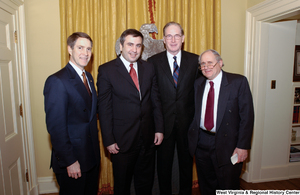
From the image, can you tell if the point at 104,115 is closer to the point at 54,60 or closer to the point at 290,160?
the point at 54,60

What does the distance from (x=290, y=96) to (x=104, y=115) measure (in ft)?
8.67

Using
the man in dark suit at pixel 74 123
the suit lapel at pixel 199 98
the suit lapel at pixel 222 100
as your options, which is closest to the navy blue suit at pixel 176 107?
the suit lapel at pixel 199 98

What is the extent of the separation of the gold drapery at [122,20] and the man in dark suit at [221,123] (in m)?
0.91

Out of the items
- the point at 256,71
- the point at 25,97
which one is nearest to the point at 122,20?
the point at 25,97

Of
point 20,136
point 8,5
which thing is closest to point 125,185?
point 20,136

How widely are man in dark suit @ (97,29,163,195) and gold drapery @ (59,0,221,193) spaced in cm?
69

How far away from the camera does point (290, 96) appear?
9.45ft

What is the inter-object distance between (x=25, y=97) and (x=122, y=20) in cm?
147

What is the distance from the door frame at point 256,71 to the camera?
2.66m

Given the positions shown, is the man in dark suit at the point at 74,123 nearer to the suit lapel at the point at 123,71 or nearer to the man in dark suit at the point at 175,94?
the suit lapel at the point at 123,71

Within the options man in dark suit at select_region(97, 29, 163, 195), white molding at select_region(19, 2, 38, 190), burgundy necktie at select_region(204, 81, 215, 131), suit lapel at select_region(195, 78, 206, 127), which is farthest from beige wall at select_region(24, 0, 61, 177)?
burgundy necktie at select_region(204, 81, 215, 131)

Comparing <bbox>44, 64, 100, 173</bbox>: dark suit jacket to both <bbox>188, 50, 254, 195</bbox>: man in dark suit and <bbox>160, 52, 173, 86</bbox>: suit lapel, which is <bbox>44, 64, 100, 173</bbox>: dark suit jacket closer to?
<bbox>160, 52, 173, 86</bbox>: suit lapel

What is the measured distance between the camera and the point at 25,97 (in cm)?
237

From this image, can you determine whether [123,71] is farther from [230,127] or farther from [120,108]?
[230,127]
